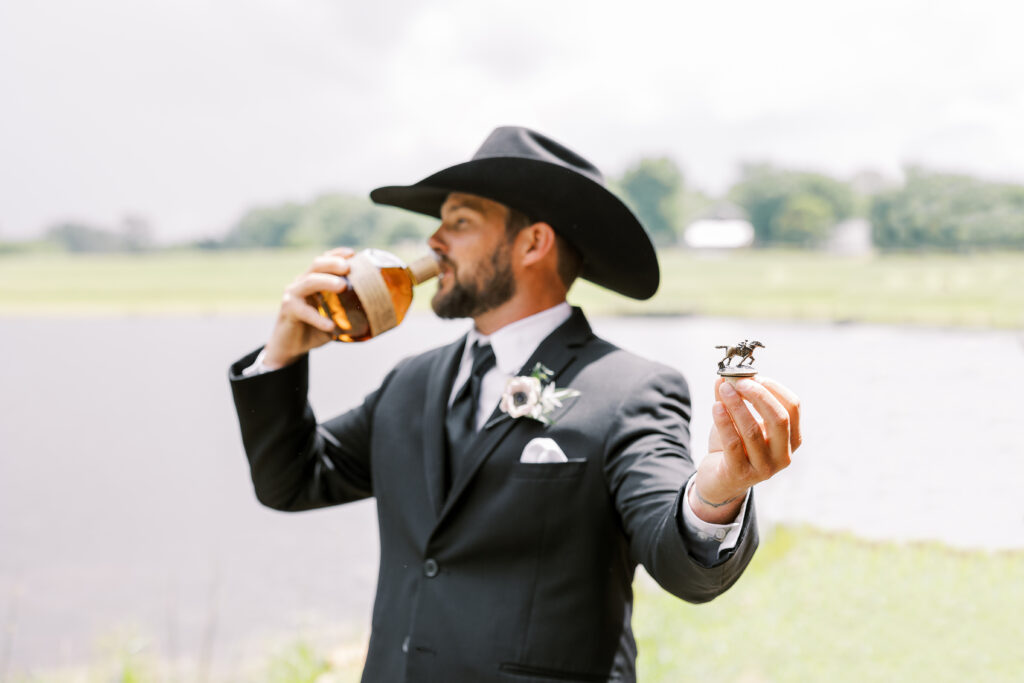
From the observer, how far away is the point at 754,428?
2.74 feet

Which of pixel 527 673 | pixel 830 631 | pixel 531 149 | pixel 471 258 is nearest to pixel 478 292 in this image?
pixel 471 258

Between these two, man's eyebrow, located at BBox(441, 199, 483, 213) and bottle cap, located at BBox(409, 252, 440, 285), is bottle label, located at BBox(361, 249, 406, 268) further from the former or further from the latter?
man's eyebrow, located at BBox(441, 199, 483, 213)

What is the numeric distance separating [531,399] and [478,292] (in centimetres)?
27

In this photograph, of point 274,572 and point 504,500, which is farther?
point 274,572

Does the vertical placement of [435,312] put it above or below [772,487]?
above

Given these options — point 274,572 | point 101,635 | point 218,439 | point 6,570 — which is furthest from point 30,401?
point 101,635

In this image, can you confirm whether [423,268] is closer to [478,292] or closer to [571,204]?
[478,292]

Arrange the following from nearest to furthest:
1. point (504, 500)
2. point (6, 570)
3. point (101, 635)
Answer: point (504, 500), point (101, 635), point (6, 570)

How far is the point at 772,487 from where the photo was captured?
6.10m

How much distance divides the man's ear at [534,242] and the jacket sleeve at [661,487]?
340 mm

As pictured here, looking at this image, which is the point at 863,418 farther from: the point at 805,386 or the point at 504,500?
the point at 504,500

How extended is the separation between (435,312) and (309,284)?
28 cm

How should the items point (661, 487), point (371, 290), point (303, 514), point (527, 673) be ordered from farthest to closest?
1. point (303, 514)
2. point (371, 290)
3. point (527, 673)
4. point (661, 487)

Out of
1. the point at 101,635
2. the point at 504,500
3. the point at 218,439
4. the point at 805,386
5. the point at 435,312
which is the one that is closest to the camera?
the point at 504,500
